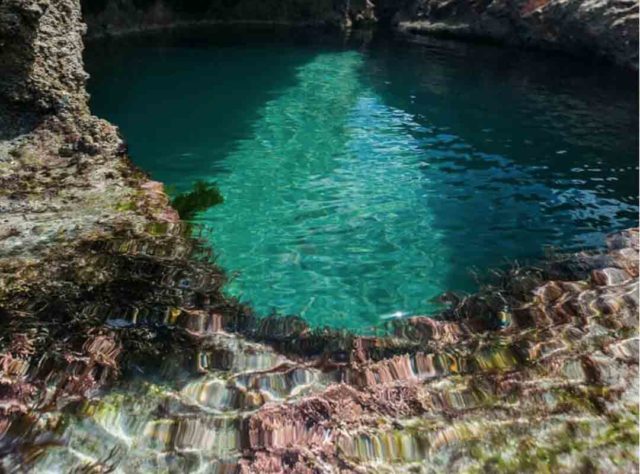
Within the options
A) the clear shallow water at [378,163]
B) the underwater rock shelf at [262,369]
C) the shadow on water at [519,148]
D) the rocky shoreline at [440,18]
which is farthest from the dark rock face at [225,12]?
the underwater rock shelf at [262,369]

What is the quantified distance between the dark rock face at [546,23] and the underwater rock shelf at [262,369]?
12.7 metres

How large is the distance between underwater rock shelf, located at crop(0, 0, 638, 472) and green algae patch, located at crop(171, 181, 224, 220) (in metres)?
1.64

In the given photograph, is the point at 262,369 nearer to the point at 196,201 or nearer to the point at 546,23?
the point at 196,201

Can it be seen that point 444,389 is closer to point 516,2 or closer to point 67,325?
point 67,325

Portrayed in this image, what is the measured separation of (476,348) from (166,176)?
21.2ft

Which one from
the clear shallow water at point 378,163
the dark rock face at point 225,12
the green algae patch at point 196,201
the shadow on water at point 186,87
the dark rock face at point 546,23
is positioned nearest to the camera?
the clear shallow water at point 378,163

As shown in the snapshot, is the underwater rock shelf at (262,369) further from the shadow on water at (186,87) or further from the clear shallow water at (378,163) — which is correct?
the shadow on water at (186,87)

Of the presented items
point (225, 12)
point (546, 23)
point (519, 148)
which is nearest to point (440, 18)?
point (546, 23)

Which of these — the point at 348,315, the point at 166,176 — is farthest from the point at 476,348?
the point at 166,176

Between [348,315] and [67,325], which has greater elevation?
[67,325]

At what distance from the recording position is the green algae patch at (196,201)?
24.4ft

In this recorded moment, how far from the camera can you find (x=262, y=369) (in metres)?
3.78

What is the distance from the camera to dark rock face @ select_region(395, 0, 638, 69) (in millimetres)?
15544

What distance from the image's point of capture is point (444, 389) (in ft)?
11.8
